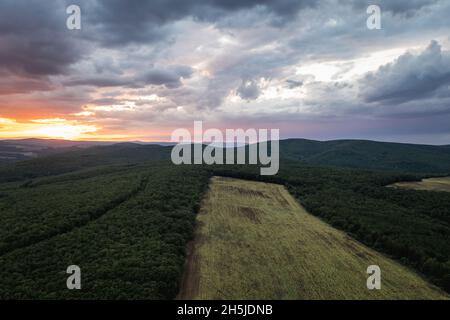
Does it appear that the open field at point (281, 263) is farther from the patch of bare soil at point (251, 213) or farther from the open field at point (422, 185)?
the open field at point (422, 185)

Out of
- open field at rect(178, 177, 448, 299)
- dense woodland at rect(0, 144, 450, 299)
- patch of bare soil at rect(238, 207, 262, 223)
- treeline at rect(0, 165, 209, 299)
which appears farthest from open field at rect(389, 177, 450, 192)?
treeline at rect(0, 165, 209, 299)

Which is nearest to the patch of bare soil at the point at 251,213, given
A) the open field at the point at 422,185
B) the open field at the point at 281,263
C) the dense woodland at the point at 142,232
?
the open field at the point at 281,263

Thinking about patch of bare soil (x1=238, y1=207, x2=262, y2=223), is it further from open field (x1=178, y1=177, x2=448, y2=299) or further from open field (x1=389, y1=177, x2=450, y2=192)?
open field (x1=389, y1=177, x2=450, y2=192)

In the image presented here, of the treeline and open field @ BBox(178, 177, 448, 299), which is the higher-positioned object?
the treeline

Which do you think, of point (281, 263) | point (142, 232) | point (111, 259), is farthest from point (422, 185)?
point (111, 259)

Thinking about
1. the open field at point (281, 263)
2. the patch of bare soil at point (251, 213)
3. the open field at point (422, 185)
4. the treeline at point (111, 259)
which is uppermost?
the open field at point (422, 185)
